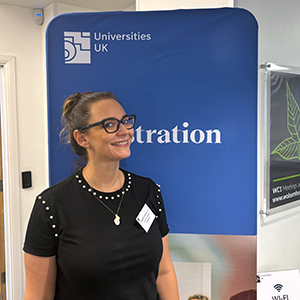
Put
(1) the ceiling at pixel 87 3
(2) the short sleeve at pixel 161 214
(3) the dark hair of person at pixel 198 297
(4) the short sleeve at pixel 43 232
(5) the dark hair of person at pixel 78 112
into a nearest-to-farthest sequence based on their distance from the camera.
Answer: (4) the short sleeve at pixel 43 232
(5) the dark hair of person at pixel 78 112
(2) the short sleeve at pixel 161 214
(3) the dark hair of person at pixel 198 297
(1) the ceiling at pixel 87 3

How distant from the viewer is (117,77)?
136 centimetres

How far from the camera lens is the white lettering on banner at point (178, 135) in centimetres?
136

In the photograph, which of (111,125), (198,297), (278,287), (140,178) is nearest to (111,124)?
(111,125)

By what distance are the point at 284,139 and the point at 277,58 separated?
648 mm

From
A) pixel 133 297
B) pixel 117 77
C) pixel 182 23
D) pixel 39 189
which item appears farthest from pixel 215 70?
pixel 39 189

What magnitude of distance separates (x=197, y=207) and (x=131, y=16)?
3.06 feet

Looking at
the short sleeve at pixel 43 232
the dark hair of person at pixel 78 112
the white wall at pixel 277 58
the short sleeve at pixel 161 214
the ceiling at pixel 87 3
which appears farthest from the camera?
the ceiling at pixel 87 3

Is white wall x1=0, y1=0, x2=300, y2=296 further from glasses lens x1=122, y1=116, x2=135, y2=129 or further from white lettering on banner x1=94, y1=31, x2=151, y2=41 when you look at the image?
glasses lens x1=122, y1=116, x2=135, y2=129

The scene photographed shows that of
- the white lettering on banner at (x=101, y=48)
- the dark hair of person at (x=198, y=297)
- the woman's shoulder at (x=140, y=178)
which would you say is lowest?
the dark hair of person at (x=198, y=297)

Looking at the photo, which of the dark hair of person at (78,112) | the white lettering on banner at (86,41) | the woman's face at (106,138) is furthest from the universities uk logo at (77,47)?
the woman's face at (106,138)

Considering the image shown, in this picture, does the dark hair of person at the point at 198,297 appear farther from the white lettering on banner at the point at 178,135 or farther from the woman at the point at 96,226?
the white lettering on banner at the point at 178,135

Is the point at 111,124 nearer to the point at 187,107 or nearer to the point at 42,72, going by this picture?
the point at 187,107

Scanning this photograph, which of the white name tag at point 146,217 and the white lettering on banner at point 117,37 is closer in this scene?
the white name tag at point 146,217

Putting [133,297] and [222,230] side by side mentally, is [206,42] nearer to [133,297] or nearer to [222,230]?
[222,230]
